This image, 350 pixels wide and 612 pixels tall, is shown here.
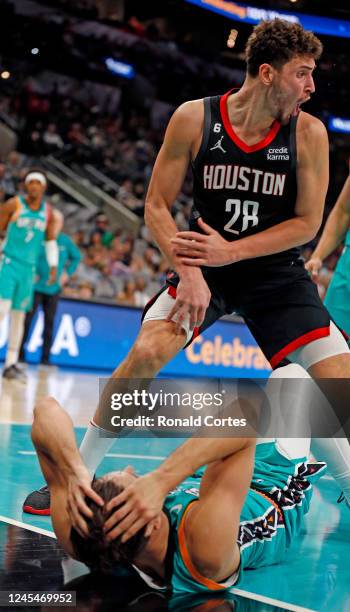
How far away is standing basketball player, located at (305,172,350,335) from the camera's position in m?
4.83

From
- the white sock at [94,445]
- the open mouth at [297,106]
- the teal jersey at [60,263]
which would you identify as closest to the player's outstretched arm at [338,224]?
the open mouth at [297,106]

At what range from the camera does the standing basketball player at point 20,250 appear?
925 centimetres

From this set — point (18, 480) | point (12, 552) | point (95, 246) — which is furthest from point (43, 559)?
point (95, 246)

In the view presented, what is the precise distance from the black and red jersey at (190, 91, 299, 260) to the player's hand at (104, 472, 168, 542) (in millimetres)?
1392

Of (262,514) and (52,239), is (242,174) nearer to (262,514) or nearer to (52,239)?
(262,514)

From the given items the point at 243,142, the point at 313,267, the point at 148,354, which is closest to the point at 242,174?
the point at 243,142

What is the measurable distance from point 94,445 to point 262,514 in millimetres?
827

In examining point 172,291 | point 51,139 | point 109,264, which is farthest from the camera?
point 51,139

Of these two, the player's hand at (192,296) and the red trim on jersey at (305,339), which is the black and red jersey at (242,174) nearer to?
the player's hand at (192,296)

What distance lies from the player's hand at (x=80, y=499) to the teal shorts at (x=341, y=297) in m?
2.56

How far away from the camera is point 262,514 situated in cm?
316

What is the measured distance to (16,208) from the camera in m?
9.30

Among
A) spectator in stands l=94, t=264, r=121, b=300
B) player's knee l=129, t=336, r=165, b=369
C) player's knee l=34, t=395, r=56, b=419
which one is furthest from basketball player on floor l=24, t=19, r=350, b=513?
spectator in stands l=94, t=264, r=121, b=300

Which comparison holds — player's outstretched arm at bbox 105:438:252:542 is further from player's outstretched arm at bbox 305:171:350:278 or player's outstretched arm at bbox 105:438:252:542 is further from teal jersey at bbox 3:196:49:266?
teal jersey at bbox 3:196:49:266
